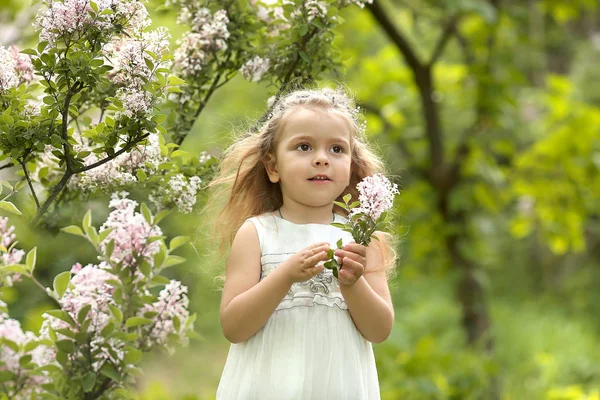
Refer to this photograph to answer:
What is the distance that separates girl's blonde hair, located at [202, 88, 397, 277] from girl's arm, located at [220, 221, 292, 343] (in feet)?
0.69

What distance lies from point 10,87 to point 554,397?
4.90 meters

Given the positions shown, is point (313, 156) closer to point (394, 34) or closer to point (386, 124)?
point (394, 34)

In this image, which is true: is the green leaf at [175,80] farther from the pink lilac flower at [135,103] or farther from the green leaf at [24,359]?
the green leaf at [24,359]

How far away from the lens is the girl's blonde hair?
245cm

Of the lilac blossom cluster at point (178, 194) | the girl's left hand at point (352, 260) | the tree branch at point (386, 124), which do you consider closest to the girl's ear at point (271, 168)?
the lilac blossom cluster at point (178, 194)

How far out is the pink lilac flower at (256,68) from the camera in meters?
2.80

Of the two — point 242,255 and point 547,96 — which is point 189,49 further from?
point 547,96

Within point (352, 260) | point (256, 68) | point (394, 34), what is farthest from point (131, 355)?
point (394, 34)

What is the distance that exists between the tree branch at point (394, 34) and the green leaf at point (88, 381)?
129 inches

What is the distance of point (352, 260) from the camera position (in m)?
2.03

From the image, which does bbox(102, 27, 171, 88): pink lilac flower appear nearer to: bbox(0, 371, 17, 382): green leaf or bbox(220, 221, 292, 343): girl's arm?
bbox(220, 221, 292, 343): girl's arm

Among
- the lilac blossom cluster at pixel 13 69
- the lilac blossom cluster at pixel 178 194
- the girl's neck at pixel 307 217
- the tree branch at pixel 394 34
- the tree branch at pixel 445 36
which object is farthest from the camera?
the tree branch at pixel 445 36

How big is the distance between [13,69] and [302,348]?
3.67 feet

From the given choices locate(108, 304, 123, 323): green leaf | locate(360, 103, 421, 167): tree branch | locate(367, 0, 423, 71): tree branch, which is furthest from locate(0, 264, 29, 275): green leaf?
locate(360, 103, 421, 167): tree branch
